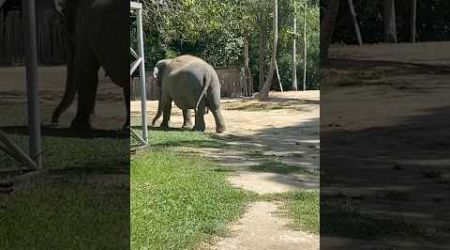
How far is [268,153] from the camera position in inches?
495

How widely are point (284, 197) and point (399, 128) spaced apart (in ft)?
16.0

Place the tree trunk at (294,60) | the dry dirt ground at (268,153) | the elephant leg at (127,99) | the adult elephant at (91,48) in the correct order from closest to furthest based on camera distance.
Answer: the adult elephant at (91,48)
the elephant leg at (127,99)
the dry dirt ground at (268,153)
the tree trunk at (294,60)

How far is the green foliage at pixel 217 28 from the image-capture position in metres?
15.5

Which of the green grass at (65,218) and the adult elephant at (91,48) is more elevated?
the adult elephant at (91,48)

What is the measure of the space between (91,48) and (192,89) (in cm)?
1198

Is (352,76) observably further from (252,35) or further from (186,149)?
(252,35)

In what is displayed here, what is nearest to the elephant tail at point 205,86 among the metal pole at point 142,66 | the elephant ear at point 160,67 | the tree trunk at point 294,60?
the elephant ear at point 160,67

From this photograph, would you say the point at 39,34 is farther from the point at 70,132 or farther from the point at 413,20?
the point at 413,20

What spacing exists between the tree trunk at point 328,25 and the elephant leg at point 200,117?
11959 mm

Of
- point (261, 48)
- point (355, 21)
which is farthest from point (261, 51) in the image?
point (355, 21)

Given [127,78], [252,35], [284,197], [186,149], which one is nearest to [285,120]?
[252,35]

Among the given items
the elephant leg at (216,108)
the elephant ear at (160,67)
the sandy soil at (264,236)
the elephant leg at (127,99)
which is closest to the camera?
the elephant leg at (127,99)

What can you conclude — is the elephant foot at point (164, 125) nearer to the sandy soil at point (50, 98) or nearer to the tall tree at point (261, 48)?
the tall tree at point (261, 48)

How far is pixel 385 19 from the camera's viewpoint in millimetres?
2928
